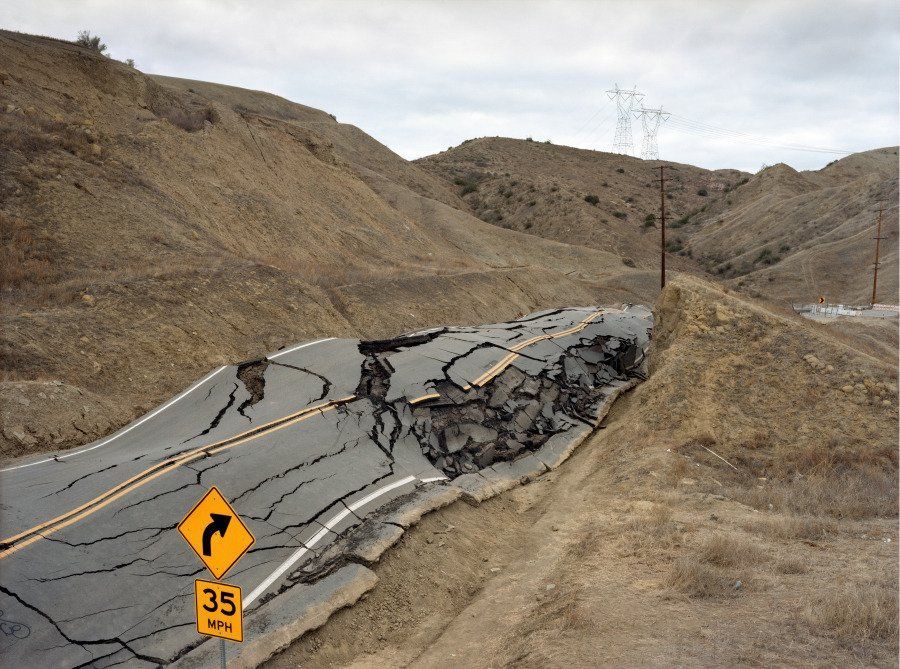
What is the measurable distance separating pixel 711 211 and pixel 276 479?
7891cm

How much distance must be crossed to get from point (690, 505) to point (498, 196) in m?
56.6

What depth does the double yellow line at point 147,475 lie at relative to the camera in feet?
21.6

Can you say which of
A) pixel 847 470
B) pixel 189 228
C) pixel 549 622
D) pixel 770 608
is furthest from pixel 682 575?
pixel 189 228

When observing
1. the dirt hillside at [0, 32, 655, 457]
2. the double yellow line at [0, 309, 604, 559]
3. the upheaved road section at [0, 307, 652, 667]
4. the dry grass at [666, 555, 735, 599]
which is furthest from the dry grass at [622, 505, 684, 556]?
the dirt hillside at [0, 32, 655, 457]

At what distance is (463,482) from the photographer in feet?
33.9

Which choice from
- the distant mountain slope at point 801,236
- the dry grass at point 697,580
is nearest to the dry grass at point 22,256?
the dry grass at point 697,580

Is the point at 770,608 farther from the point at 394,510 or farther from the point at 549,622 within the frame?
the point at 394,510

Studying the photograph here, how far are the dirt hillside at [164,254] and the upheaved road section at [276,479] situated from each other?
189 centimetres

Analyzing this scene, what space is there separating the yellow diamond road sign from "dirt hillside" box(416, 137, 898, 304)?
143 ft

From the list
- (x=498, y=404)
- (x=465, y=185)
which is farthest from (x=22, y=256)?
(x=465, y=185)

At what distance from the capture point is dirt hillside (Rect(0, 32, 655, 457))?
12.3 m

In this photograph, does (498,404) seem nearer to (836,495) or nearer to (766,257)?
(836,495)

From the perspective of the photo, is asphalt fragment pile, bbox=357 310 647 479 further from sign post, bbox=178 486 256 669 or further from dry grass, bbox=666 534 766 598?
sign post, bbox=178 486 256 669

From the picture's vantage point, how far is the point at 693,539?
26.6 ft
